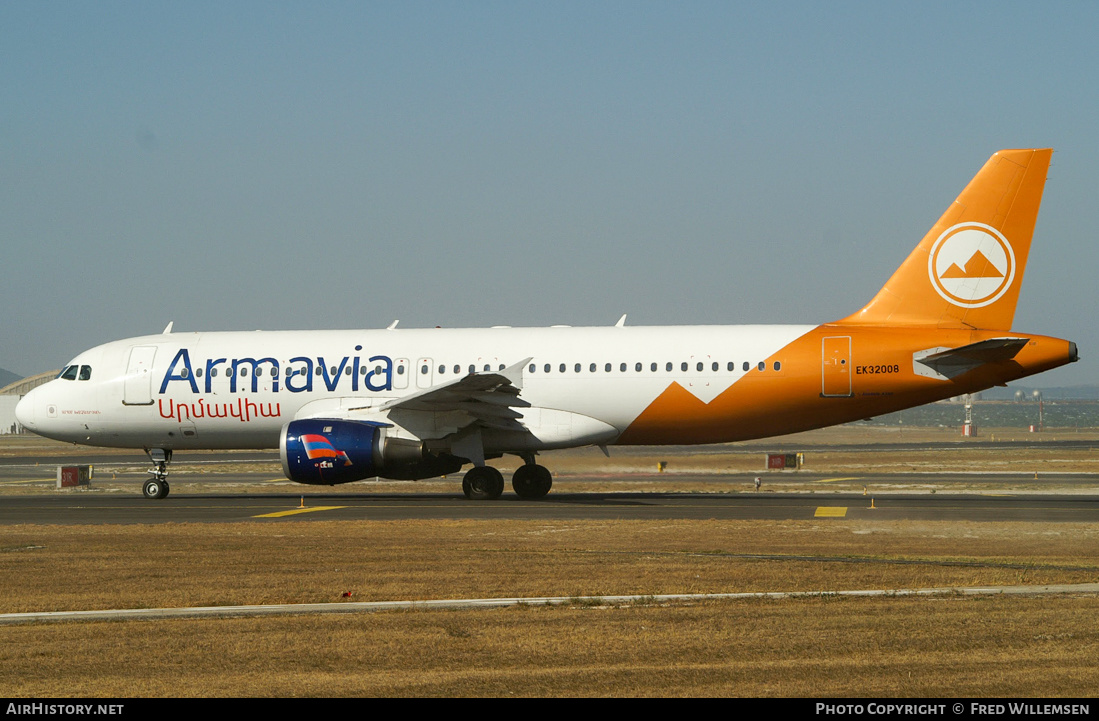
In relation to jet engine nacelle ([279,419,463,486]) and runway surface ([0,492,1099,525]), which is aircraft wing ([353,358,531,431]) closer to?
jet engine nacelle ([279,419,463,486])

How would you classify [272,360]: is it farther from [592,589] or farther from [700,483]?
[592,589]

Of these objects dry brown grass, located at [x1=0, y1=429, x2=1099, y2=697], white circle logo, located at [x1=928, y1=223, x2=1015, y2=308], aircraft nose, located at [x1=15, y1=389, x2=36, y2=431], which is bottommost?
dry brown grass, located at [x1=0, y1=429, x2=1099, y2=697]

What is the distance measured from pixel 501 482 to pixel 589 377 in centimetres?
330

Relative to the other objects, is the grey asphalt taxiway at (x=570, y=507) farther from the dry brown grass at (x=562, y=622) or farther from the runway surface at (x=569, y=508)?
the dry brown grass at (x=562, y=622)

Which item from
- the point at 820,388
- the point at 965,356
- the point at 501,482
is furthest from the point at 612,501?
the point at 965,356

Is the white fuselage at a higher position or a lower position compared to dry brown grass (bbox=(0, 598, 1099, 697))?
higher

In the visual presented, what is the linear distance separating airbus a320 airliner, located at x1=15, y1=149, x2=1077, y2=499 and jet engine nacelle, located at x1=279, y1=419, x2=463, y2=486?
45 mm

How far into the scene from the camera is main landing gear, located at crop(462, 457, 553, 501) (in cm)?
2600

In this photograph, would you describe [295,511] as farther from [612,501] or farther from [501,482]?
[612,501]

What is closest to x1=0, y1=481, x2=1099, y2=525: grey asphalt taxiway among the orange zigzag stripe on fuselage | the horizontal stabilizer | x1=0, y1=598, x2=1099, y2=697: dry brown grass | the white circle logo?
the orange zigzag stripe on fuselage

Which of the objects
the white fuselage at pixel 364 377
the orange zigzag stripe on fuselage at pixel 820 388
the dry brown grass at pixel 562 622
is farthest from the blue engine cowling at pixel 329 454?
the dry brown grass at pixel 562 622

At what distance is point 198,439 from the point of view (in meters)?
28.5

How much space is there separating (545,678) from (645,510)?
15.0 m

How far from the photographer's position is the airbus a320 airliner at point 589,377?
80.5ft
